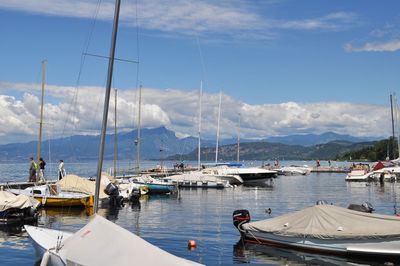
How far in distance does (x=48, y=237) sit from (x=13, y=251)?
627cm

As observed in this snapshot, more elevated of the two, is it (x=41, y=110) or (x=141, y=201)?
(x=41, y=110)

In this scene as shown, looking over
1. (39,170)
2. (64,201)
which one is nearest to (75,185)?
(64,201)

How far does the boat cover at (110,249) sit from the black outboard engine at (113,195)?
32184 millimetres

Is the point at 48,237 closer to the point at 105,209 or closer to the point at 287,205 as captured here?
the point at 105,209

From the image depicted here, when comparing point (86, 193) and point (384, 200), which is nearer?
point (86, 193)

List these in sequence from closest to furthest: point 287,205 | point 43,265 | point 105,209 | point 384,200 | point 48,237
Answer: point 43,265 → point 48,237 → point 105,209 → point 287,205 → point 384,200

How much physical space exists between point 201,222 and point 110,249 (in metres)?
23.6

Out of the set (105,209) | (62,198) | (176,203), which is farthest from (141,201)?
(62,198)

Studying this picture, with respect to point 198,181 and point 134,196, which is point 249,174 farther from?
point 134,196

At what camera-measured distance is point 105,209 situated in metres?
45.7

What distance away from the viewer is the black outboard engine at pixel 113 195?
4812cm

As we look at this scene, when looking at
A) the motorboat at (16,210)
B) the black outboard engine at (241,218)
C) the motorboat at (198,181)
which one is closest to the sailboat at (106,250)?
the black outboard engine at (241,218)

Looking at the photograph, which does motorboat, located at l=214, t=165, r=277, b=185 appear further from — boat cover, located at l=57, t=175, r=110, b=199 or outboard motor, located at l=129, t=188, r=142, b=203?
boat cover, located at l=57, t=175, r=110, b=199

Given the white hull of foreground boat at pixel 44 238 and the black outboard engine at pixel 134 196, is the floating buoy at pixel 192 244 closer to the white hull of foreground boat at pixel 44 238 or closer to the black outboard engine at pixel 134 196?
the white hull of foreground boat at pixel 44 238
